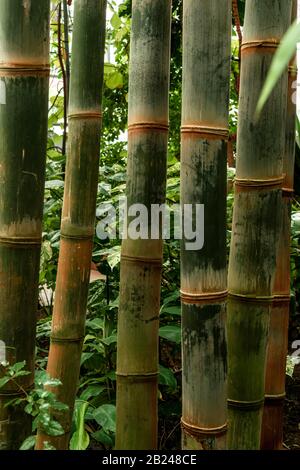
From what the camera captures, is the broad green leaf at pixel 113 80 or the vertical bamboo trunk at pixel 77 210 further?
the broad green leaf at pixel 113 80

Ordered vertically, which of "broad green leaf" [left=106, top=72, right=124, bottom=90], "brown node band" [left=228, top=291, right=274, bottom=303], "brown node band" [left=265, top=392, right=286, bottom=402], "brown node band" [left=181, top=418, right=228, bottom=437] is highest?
"broad green leaf" [left=106, top=72, right=124, bottom=90]

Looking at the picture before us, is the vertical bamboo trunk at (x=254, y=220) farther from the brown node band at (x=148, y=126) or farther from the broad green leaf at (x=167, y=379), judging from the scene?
the broad green leaf at (x=167, y=379)

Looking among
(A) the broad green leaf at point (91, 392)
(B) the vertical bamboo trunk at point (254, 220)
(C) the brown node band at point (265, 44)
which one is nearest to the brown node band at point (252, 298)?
(B) the vertical bamboo trunk at point (254, 220)

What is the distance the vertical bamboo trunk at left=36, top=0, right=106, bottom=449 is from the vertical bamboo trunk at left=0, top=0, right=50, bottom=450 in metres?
0.20

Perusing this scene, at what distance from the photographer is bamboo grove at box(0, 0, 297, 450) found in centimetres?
93

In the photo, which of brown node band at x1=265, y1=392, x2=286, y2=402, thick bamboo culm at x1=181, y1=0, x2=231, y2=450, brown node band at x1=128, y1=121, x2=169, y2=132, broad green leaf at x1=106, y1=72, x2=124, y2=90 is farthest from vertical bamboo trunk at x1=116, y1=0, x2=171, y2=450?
broad green leaf at x1=106, y1=72, x2=124, y2=90

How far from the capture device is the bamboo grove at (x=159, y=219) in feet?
3.05

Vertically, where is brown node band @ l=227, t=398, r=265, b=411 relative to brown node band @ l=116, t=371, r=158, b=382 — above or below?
below

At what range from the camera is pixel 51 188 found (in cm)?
168

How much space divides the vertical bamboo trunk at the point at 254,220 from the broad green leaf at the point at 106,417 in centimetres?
30

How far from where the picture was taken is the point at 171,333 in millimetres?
1447

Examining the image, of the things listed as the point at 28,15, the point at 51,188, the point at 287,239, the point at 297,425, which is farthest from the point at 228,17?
the point at 297,425

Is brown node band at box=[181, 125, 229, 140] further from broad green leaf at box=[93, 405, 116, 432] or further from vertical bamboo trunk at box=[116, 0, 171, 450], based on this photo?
broad green leaf at box=[93, 405, 116, 432]

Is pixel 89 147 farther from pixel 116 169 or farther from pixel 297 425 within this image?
pixel 297 425
